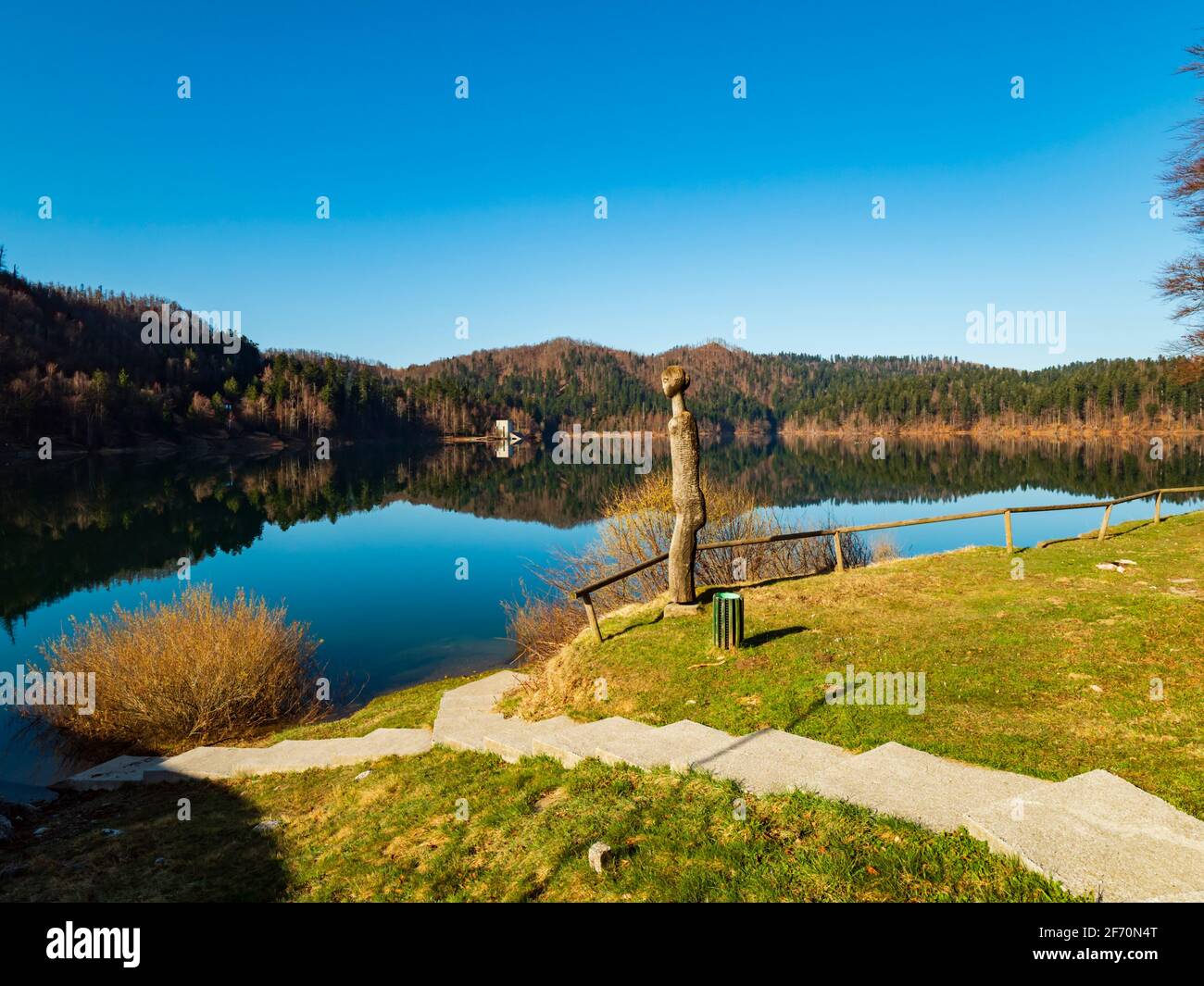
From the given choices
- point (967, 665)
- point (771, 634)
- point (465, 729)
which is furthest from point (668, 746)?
point (967, 665)

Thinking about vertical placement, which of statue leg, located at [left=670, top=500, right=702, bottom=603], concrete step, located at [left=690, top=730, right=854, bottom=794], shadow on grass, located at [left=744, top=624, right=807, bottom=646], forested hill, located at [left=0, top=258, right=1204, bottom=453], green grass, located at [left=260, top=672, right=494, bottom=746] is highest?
forested hill, located at [left=0, top=258, right=1204, bottom=453]

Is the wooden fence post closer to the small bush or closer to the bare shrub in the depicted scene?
the bare shrub

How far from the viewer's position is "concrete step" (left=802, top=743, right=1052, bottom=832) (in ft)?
19.4

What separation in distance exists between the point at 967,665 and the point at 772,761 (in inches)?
182

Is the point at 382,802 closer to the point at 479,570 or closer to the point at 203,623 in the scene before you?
the point at 203,623

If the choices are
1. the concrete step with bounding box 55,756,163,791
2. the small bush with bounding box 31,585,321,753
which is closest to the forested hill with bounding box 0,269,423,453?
the small bush with bounding box 31,585,321,753

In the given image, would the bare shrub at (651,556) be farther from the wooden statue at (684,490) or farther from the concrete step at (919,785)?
the concrete step at (919,785)

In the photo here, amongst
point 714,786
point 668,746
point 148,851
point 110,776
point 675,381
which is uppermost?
point 675,381

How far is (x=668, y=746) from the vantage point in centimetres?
814

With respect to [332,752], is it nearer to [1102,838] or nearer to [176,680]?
[176,680]

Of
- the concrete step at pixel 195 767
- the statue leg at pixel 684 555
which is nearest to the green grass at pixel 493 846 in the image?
the concrete step at pixel 195 767

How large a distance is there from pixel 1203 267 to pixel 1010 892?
34052mm

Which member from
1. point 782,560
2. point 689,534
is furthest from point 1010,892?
point 782,560

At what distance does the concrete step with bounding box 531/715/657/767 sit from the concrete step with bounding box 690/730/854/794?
51.1 inches
